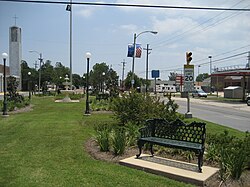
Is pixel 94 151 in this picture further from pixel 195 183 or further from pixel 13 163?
pixel 195 183

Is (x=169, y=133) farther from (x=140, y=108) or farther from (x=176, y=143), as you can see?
(x=140, y=108)

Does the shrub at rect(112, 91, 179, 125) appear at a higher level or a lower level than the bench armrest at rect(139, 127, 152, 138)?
higher

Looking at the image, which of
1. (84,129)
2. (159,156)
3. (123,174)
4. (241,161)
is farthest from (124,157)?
(84,129)

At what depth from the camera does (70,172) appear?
21.5 feet

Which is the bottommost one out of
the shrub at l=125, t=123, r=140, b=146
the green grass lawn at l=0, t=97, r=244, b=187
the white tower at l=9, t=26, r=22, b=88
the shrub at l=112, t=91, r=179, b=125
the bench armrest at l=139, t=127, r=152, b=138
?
the green grass lawn at l=0, t=97, r=244, b=187

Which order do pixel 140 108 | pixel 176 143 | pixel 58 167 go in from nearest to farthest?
pixel 58 167 → pixel 176 143 → pixel 140 108

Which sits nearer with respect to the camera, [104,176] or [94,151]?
[104,176]

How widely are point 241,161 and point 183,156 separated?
6.11ft

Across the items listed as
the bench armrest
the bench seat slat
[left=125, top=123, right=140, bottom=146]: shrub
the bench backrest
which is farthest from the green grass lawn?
the bench backrest

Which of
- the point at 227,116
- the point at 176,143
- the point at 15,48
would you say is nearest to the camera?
the point at 176,143

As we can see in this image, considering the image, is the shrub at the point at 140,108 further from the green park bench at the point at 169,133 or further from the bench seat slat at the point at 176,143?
the bench seat slat at the point at 176,143

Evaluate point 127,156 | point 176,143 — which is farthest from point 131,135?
point 176,143

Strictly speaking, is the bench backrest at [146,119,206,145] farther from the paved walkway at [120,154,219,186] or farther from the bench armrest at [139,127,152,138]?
the paved walkway at [120,154,219,186]

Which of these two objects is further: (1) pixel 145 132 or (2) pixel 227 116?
(2) pixel 227 116
